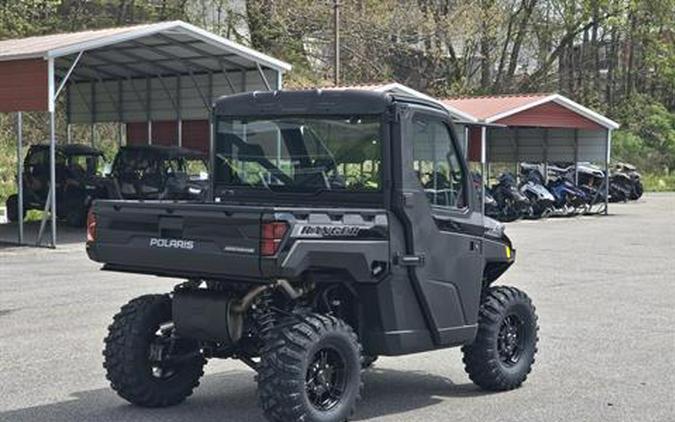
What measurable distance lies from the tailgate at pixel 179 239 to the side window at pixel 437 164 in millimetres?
1468

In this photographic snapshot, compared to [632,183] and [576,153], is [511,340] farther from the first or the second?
[632,183]

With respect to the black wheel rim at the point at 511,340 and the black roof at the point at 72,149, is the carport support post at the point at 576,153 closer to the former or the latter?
the black roof at the point at 72,149

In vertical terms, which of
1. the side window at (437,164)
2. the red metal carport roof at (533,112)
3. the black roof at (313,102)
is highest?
the red metal carport roof at (533,112)

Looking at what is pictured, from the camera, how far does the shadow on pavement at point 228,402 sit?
7.11m

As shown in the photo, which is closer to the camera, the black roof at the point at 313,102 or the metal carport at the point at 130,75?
the black roof at the point at 313,102

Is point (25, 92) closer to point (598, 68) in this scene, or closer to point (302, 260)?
point (302, 260)

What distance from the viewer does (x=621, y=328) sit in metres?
10.9

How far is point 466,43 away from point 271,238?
46.3 m

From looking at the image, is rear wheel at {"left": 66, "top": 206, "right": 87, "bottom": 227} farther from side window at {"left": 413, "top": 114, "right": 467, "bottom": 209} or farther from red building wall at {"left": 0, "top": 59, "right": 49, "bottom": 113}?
side window at {"left": 413, "top": 114, "right": 467, "bottom": 209}

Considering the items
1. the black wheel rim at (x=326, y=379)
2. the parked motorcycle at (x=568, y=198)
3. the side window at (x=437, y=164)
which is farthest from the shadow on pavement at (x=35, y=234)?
the parked motorcycle at (x=568, y=198)

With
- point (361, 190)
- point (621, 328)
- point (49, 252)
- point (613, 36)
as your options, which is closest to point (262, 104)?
point (361, 190)

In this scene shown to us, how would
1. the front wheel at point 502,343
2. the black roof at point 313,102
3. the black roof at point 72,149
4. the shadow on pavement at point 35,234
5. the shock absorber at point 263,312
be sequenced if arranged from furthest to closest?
the black roof at point 72,149
the shadow on pavement at point 35,234
the front wheel at point 502,343
the black roof at point 313,102
the shock absorber at point 263,312

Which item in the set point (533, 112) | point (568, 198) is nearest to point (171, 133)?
point (533, 112)

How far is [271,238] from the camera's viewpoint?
6219 millimetres
